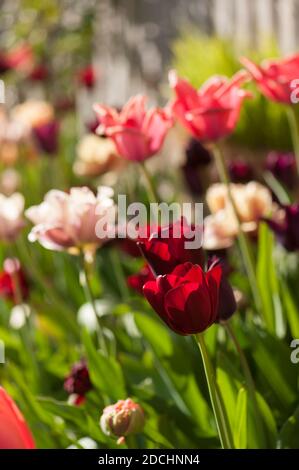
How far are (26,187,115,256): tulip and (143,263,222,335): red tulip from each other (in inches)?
11.5

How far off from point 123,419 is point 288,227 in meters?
0.36

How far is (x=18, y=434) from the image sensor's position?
1.65ft

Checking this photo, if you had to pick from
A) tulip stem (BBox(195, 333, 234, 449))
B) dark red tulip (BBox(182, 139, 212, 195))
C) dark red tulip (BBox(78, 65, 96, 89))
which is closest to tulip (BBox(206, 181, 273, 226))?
dark red tulip (BBox(182, 139, 212, 195))

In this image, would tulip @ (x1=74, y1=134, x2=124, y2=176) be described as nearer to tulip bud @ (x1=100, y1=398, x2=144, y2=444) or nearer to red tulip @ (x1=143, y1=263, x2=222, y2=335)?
tulip bud @ (x1=100, y1=398, x2=144, y2=444)

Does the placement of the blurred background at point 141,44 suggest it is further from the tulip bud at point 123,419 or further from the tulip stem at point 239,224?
the tulip bud at point 123,419

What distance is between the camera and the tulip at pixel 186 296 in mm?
641

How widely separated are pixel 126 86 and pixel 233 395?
3.68 metres

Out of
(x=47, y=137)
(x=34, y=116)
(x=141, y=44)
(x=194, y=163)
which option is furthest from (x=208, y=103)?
(x=141, y=44)

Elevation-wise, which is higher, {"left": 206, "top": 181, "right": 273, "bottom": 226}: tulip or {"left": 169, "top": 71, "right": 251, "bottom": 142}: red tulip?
{"left": 169, "top": 71, "right": 251, "bottom": 142}: red tulip

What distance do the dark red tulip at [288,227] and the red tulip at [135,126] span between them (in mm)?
181

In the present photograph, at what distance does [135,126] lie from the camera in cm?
99

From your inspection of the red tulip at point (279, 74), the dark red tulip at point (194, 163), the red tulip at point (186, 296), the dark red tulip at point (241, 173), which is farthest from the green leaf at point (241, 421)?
the dark red tulip at point (194, 163)

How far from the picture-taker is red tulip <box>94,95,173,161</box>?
982mm

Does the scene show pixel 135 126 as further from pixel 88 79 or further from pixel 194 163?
pixel 88 79
